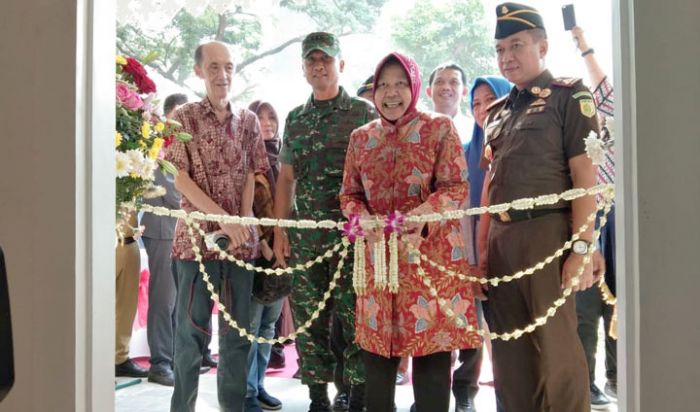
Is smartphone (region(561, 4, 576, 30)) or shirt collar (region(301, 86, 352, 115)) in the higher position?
smartphone (region(561, 4, 576, 30))

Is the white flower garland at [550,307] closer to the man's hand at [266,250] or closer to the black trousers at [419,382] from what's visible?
the black trousers at [419,382]

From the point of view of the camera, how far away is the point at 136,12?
6.78 metres

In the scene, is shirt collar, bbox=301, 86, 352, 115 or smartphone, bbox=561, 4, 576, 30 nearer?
shirt collar, bbox=301, 86, 352, 115

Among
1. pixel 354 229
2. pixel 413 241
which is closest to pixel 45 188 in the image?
pixel 354 229

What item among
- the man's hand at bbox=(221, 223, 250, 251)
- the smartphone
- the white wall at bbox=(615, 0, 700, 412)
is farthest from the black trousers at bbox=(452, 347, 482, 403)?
the white wall at bbox=(615, 0, 700, 412)

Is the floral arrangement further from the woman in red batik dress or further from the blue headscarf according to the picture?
the blue headscarf

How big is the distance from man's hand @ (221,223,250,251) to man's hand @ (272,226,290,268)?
0.24 m

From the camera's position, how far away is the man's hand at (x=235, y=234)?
10.6 feet

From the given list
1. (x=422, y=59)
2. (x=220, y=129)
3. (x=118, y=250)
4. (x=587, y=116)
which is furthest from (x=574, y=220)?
(x=422, y=59)

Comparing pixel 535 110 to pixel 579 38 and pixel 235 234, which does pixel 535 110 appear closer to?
pixel 579 38

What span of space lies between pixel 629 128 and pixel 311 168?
1.90 meters

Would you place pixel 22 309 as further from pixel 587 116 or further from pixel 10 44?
pixel 587 116

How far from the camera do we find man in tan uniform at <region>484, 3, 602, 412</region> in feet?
8.98

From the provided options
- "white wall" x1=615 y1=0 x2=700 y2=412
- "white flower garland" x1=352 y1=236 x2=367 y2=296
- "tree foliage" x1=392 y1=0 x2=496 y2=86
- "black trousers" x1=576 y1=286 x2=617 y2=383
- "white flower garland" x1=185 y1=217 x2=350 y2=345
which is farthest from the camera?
"tree foliage" x1=392 y1=0 x2=496 y2=86
